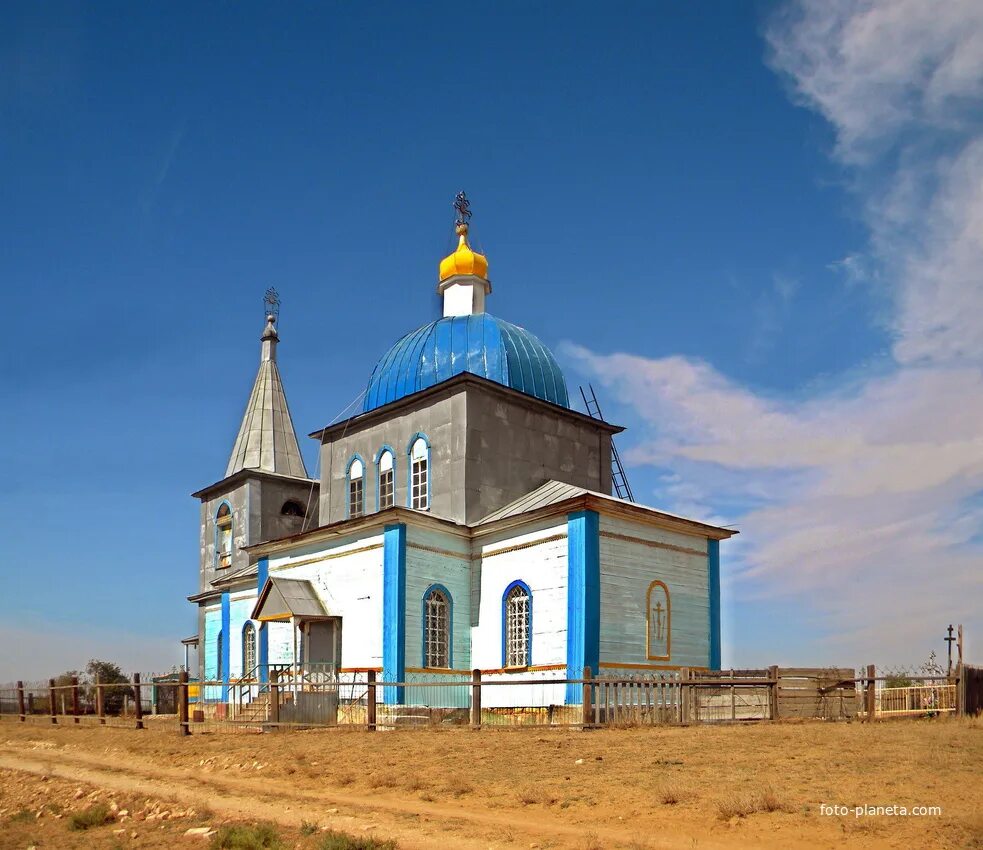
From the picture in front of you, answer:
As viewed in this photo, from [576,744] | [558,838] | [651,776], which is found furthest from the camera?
[576,744]

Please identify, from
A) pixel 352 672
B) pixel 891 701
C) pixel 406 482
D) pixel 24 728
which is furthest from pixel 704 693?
pixel 24 728

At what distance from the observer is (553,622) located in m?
21.9

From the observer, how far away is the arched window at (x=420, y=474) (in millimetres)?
26109

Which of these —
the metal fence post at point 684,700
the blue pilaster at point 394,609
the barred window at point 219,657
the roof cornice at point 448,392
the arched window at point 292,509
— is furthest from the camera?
the arched window at point 292,509

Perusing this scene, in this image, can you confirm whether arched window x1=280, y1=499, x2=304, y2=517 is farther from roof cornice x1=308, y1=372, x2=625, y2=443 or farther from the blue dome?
the blue dome

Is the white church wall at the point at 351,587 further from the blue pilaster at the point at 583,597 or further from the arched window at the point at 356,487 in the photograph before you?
the blue pilaster at the point at 583,597

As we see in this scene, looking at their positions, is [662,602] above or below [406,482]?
below

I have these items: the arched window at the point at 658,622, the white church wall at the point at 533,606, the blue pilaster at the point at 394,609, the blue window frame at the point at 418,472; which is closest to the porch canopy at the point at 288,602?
the blue pilaster at the point at 394,609

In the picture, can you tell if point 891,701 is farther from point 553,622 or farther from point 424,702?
→ point 424,702

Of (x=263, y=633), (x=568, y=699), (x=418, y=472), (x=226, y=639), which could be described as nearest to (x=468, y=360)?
(x=418, y=472)

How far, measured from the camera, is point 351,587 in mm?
23984

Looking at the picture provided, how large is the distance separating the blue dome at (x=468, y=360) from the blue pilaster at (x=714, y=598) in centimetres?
645

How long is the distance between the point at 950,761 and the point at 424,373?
18242mm

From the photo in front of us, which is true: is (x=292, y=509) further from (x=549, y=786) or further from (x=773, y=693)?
(x=549, y=786)
